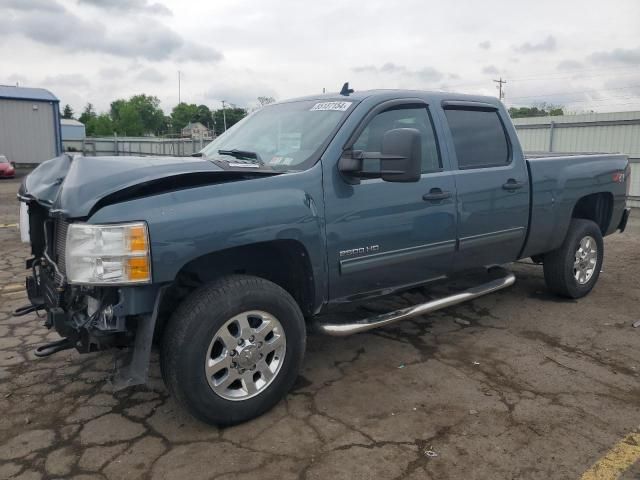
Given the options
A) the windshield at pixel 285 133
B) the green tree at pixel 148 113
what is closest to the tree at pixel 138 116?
the green tree at pixel 148 113

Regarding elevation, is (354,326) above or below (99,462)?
above

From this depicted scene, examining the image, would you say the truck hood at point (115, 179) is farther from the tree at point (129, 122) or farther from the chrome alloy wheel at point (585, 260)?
the tree at point (129, 122)

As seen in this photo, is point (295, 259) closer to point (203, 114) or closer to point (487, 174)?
point (487, 174)

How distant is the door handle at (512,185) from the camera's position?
176 inches

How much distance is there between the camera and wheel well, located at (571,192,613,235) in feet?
18.3

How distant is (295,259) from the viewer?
336 cm

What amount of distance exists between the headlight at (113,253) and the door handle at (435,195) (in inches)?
79.3

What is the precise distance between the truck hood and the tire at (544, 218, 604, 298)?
3364mm

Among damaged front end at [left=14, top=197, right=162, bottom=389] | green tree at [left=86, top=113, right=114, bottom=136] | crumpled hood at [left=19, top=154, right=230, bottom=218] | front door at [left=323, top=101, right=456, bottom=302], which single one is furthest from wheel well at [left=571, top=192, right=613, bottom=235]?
green tree at [left=86, top=113, right=114, bottom=136]

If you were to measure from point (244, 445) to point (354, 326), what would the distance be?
3.28ft

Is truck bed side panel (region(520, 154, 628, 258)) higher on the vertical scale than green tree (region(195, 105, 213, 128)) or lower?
lower

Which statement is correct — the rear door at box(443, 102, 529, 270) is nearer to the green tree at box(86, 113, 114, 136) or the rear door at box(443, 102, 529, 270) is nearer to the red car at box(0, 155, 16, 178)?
the red car at box(0, 155, 16, 178)

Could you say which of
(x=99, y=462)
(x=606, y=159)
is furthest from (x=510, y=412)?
(x=606, y=159)

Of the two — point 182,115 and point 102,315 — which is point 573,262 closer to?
point 102,315
